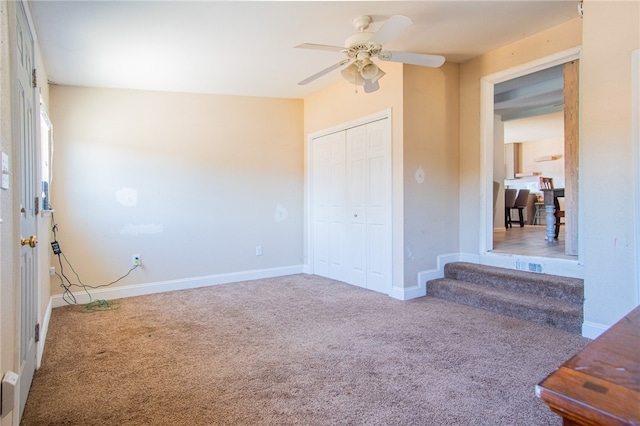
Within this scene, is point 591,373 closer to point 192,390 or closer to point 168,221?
point 192,390

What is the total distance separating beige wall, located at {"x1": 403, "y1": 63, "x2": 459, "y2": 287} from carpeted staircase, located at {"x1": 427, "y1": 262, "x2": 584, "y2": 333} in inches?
11.7

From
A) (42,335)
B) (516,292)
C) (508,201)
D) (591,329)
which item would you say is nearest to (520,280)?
(516,292)

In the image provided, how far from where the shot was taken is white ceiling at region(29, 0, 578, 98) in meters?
2.69

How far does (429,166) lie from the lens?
3961mm

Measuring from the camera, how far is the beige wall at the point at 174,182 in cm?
404

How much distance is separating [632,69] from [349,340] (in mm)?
2666

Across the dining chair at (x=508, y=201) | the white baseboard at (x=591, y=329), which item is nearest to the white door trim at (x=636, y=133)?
the white baseboard at (x=591, y=329)

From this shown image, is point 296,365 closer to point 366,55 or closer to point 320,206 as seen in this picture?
point 366,55

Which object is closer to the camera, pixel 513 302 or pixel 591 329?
pixel 591 329

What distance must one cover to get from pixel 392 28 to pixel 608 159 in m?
1.76

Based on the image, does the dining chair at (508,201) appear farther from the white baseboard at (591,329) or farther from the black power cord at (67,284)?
the black power cord at (67,284)

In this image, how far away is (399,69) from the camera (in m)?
3.75

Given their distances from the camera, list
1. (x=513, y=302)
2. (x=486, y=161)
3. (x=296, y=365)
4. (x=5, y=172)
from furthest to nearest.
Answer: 1. (x=486, y=161)
2. (x=513, y=302)
3. (x=296, y=365)
4. (x=5, y=172)

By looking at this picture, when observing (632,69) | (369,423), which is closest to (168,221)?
(369,423)
